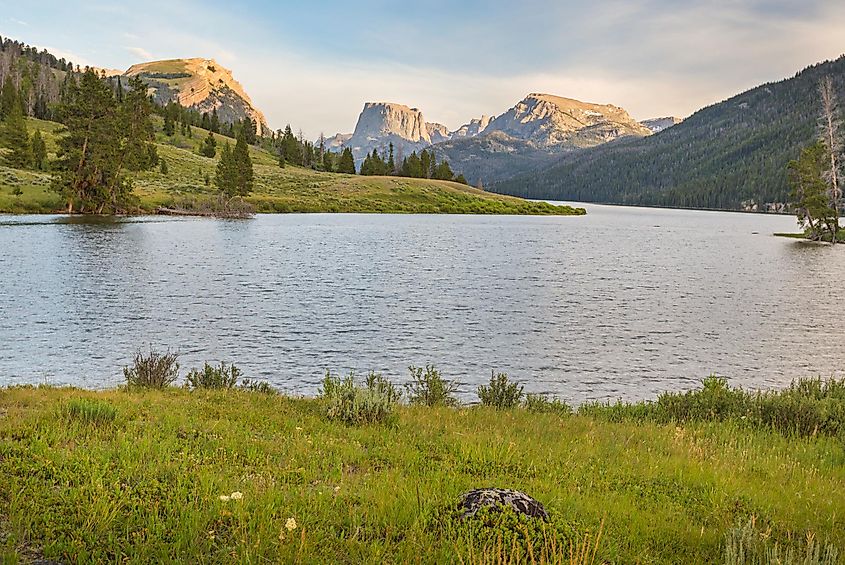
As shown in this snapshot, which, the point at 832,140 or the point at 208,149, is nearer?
the point at 832,140

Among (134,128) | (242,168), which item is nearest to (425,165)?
(242,168)

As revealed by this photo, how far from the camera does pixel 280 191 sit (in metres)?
125

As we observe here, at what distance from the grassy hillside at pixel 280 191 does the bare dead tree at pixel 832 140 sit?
76.5m

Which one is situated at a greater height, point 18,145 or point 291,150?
point 291,150

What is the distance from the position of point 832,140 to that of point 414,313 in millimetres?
72719

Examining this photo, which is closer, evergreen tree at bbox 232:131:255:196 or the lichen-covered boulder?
the lichen-covered boulder

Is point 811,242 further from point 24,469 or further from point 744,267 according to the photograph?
point 24,469

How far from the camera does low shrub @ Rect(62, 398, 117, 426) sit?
8828 millimetres

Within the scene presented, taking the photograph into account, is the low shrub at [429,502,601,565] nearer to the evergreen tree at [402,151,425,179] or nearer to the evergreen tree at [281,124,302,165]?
the evergreen tree at [402,151,425,179]

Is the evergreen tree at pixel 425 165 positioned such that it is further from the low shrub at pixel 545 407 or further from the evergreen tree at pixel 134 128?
the low shrub at pixel 545 407

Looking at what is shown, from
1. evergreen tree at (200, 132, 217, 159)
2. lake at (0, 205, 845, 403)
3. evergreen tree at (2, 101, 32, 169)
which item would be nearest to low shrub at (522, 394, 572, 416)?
lake at (0, 205, 845, 403)

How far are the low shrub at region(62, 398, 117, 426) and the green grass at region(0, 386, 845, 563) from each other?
0.04 meters

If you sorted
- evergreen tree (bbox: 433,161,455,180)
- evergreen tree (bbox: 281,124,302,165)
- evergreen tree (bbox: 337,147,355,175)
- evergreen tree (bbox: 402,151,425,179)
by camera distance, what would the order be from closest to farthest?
evergreen tree (bbox: 402,151,425,179) < evergreen tree (bbox: 433,161,455,180) < evergreen tree (bbox: 337,147,355,175) < evergreen tree (bbox: 281,124,302,165)

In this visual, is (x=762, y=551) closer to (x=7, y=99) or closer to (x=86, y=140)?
(x=86, y=140)
